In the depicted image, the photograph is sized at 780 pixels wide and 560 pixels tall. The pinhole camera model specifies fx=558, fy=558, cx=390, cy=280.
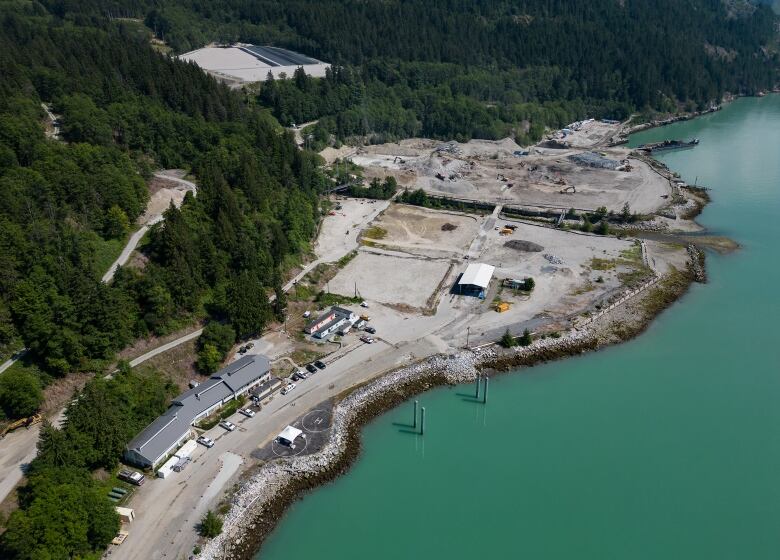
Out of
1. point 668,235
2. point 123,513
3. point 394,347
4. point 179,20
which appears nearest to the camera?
point 123,513

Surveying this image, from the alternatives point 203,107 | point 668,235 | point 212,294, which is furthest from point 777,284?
point 203,107

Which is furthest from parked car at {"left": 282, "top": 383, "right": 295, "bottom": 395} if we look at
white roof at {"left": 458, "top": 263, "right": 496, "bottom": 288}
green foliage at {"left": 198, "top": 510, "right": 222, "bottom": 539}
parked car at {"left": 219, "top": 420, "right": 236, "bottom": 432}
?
white roof at {"left": 458, "top": 263, "right": 496, "bottom": 288}

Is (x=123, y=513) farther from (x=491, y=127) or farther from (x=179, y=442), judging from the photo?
(x=491, y=127)

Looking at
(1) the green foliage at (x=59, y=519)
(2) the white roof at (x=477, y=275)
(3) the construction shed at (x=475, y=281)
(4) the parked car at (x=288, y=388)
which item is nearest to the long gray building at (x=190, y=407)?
(4) the parked car at (x=288, y=388)

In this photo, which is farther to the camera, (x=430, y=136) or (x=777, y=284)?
(x=430, y=136)

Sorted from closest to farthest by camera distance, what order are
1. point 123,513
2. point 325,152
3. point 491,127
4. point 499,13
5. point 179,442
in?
point 123,513 → point 179,442 → point 325,152 → point 491,127 → point 499,13

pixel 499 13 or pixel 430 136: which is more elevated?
pixel 499 13

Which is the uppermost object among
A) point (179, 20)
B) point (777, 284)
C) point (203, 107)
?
point (179, 20)

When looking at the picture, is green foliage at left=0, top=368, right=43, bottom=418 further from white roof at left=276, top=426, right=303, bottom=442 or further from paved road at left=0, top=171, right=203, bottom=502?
white roof at left=276, top=426, right=303, bottom=442
